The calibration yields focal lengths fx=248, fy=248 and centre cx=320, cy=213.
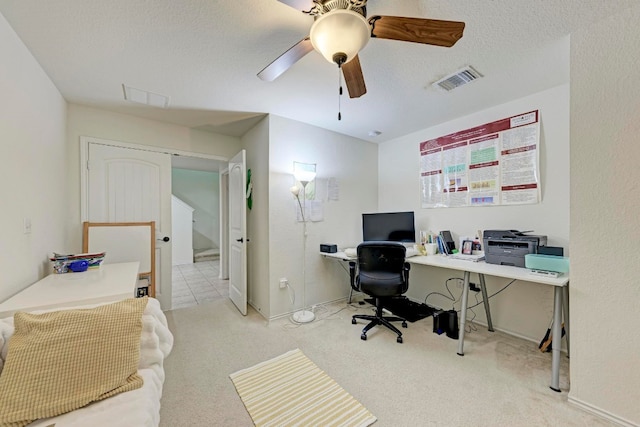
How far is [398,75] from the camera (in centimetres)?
202

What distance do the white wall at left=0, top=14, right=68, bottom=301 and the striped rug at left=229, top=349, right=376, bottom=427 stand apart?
155 cm

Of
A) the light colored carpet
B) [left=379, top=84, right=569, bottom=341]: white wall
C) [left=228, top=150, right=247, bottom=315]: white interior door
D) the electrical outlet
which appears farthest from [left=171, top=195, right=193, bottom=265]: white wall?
[left=379, top=84, right=569, bottom=341]: white wall

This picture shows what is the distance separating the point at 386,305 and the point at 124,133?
3748 mm

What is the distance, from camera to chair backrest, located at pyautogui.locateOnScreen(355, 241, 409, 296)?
2375 mm

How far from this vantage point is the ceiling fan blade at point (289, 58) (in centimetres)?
133

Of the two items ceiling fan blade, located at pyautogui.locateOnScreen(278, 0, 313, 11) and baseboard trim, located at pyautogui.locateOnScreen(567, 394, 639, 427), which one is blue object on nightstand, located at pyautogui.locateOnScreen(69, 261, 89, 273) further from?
baseboard trim, located at pyautogui.locateOnScreen(567, 394, 639, 427)

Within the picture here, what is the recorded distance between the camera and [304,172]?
2752mm

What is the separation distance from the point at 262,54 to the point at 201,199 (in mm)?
5985

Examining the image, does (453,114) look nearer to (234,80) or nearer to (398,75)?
(398,75)

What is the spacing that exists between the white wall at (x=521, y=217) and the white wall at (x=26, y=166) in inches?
143

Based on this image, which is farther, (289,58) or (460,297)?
(460,297)

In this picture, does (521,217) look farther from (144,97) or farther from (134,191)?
(134,191)

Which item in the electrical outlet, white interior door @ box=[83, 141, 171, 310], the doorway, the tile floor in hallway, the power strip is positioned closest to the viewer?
the electrical outlet

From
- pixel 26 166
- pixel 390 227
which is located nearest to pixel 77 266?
pixel 26 166
